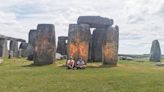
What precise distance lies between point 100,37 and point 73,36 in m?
7.32

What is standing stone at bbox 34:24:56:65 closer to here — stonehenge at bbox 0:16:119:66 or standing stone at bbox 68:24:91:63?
stonehenge at bbox 0:16:119:66

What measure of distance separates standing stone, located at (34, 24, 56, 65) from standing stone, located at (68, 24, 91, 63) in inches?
71.0

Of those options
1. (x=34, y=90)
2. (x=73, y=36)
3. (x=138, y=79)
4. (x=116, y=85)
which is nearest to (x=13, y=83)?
(x=34, y=90)

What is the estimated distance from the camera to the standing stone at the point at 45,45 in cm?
3550

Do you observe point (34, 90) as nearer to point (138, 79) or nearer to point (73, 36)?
point (138, 79)

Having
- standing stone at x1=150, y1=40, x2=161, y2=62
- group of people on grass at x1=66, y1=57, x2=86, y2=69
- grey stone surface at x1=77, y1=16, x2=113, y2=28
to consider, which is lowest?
group of people on grass at x1=66, y1=57, x2=86, y2=69

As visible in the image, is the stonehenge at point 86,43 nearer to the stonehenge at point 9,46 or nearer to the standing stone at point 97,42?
the standing stone at point 97,42

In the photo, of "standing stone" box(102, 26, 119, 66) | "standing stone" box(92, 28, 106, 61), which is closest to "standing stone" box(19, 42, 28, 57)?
"standing stone" box(92, 28, 106, 61)

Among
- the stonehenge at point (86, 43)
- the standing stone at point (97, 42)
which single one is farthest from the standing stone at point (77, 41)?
the standing stone at point (97, 42)

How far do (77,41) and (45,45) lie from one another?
292 cm

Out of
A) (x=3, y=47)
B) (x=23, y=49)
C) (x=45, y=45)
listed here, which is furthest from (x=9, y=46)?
(x=45, y=45)

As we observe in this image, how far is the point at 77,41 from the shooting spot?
34.9 meters

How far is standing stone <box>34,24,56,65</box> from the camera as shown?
35500 mm

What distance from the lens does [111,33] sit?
35375 mm
